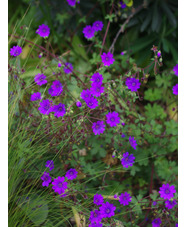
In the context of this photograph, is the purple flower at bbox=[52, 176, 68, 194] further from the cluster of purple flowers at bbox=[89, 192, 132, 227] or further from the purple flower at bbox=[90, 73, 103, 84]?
the purple flower at bbox=[90, 73, 103, 84]

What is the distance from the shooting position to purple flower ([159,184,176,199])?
1.48 m

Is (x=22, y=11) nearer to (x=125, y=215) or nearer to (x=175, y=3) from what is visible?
(x=175, y=3)

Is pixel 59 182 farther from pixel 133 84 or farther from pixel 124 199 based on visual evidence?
pixel 133 84

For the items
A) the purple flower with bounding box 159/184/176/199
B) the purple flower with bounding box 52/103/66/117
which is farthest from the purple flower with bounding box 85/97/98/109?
the purple flower with bounding box 159/184/176/199

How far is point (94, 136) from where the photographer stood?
5.81 feet

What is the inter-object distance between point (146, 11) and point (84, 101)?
113cm

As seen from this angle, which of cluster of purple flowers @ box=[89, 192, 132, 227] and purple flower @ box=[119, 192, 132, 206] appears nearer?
cluster of purple flowers @ box=[89, 192, 132, 227]

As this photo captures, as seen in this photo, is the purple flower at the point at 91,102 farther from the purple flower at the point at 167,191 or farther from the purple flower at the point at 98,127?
the purple flower at the point at 167,191

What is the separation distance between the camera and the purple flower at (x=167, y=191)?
1482mm

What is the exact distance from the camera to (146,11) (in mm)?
2295

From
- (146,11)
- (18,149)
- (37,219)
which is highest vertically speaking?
(146,11)

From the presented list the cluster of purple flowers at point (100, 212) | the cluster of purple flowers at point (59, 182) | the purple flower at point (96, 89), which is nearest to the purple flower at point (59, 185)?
the cluster of purple flowers at point (59, 182)

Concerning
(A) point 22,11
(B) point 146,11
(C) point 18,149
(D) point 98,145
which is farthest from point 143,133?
(A) point 22,11

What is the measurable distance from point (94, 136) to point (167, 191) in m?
0.50
